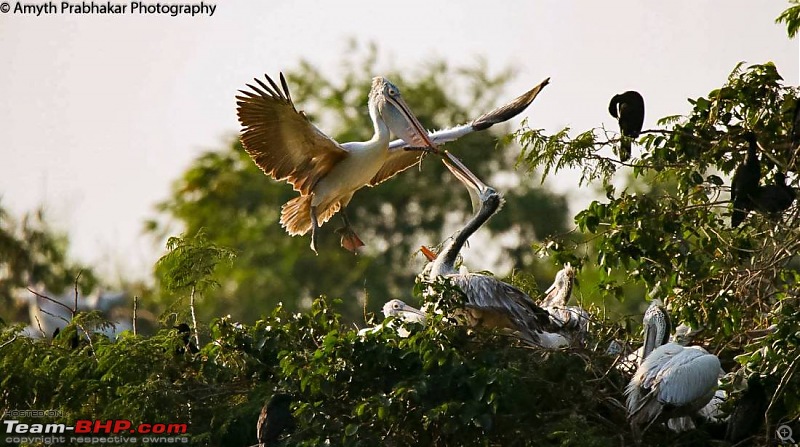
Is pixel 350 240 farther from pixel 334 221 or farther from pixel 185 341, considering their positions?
pixel 334 221

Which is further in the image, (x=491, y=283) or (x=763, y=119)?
(x=491, y=283)

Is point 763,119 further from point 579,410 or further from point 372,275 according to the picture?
point 372,275

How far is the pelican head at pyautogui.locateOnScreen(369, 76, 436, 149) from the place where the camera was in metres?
9.51

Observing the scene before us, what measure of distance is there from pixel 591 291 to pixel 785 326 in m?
1.33

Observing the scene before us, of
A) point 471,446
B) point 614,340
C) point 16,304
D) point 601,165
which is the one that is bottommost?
point 471,446

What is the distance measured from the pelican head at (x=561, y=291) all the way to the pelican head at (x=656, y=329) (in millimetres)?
785

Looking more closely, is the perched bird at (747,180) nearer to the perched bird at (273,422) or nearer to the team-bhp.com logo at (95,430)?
the perched bird at (273,422)

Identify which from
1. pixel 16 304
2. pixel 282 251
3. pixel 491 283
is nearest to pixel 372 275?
pixel 282 251

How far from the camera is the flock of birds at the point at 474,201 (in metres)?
7.22

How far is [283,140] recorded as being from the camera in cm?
912

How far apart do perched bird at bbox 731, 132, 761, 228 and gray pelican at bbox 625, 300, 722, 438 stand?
2.32 feet

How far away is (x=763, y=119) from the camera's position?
762 cm

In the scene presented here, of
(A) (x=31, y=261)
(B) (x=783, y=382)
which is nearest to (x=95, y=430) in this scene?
(B) (x=783, y=382)

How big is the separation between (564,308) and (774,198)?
1593mm
